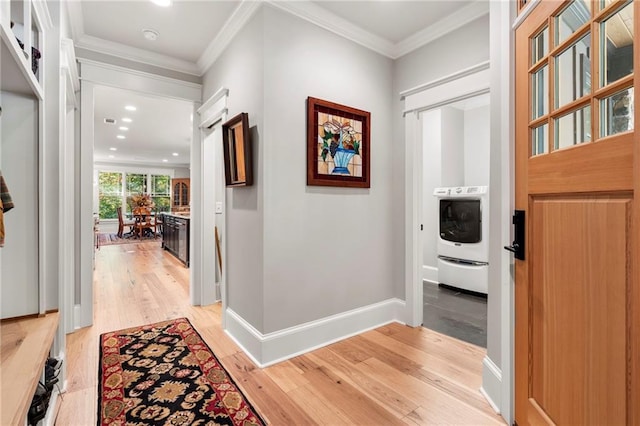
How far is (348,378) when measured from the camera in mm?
2035

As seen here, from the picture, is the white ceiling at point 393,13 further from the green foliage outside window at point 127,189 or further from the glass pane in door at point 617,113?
the green foliage outside window at point 127,189

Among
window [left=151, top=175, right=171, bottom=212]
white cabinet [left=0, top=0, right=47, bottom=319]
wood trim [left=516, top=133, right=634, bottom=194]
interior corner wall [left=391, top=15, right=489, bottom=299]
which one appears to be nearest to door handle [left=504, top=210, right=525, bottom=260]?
wood trim [left=516, top=133, right=634, bottom=194]

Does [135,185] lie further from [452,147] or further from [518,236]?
[518,236]

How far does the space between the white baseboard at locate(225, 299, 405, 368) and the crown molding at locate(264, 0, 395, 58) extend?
2376mm

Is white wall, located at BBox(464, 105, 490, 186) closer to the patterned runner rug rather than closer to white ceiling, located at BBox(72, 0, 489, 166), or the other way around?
white ceiling, located at BBox(72, 0, 489, 166)

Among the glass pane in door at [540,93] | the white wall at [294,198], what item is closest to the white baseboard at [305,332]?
the white wall at [294,198]

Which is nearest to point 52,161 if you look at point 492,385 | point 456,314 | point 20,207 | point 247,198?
point 20,207

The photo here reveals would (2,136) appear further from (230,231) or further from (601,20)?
(601,20)

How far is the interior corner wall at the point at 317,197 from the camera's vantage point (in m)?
2.27

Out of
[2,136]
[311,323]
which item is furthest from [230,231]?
[2,136]

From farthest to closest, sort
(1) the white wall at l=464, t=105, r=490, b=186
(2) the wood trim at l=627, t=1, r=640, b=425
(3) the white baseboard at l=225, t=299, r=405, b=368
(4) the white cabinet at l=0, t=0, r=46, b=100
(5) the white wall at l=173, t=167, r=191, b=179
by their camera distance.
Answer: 1. (5) the white wall at l=173, t=167, r=191, b=179
2. (1) the white wall at l=464, t=105, r=490, b=186
3. (3) the white baseboard at l=225, t=299, r=405, b=368
4. (4) the white cabinet at l=0, t=0, r=46, b=100
5. (2) the wood trim at l=627, t=1, r=640, b=425

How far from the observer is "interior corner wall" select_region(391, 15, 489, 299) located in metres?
2.42

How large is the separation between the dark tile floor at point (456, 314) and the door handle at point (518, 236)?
139cm

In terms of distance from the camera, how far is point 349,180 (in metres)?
2.70
